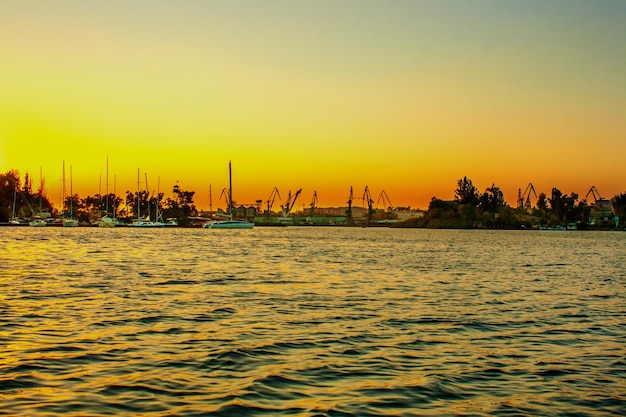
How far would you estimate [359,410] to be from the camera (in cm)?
1328

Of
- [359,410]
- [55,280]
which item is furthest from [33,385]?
[55,280]

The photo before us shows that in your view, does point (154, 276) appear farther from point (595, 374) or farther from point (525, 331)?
point (595, 374)

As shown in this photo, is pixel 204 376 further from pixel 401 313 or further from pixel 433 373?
pixel 401 313

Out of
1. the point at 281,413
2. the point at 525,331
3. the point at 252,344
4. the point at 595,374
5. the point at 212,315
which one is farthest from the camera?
the point at 212,315

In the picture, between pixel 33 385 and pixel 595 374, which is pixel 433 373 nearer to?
pixel 595 374

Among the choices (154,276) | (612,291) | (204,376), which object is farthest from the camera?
(154,276)

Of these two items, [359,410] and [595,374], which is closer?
[359,410]

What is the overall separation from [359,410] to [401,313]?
1448 centimetres

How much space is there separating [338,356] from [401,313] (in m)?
9.54

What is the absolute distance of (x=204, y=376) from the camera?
1584 cm

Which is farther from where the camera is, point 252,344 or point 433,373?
point 252,344

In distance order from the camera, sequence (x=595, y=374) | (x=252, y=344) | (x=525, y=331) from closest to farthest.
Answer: (x=595, y=374) → (x=252, y=344) → (x=525, y=331)

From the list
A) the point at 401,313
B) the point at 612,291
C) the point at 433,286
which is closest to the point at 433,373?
the point at 401,313

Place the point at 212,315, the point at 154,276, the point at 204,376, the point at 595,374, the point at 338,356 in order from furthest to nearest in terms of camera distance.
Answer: the point at 154,276
the point at 212,315
the point at 338,356
the point at 595,374
the point at 204,376
